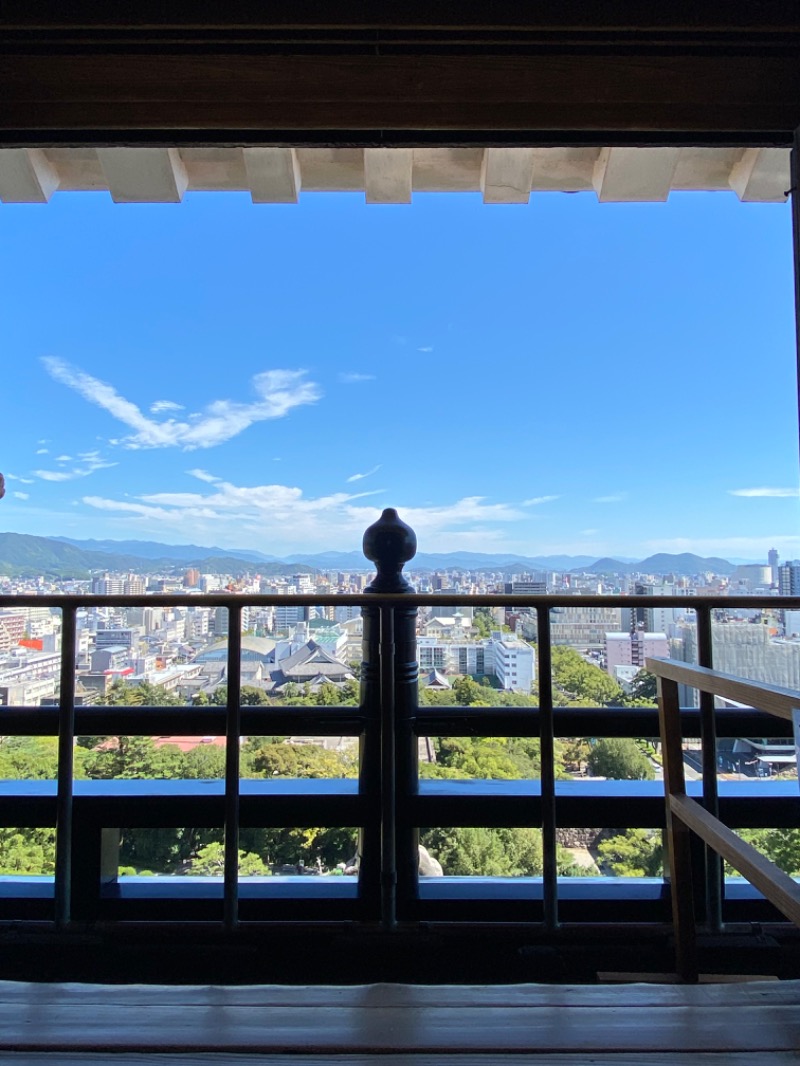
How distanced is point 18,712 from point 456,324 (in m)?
7.43

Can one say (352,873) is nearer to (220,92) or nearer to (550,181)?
(220,92)

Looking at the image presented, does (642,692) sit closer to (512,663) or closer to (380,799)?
(512,663)

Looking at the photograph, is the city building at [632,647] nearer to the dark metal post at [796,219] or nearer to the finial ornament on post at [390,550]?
the finial ornament on post at [390,550]

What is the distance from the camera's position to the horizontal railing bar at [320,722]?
186cm

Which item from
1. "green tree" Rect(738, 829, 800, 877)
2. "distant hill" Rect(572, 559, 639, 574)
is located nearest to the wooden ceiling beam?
"distant hill" Rect(572, 559, 639, 574)

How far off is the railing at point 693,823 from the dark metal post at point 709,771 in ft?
0.79

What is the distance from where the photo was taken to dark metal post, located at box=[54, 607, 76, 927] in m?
1.77

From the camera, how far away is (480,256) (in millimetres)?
7879

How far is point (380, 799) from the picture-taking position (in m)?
1.82

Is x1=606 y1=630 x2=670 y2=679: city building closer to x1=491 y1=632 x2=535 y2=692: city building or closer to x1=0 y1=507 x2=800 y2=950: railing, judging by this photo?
x1=0 y1=507 x2=800 y2=950: railing

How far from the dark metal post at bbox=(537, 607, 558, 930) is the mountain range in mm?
514

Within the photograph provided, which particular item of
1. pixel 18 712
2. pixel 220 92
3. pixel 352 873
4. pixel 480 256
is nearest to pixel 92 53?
pixel 220 92

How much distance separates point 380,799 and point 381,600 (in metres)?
0.66

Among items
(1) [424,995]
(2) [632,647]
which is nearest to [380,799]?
(1) [424,995]
